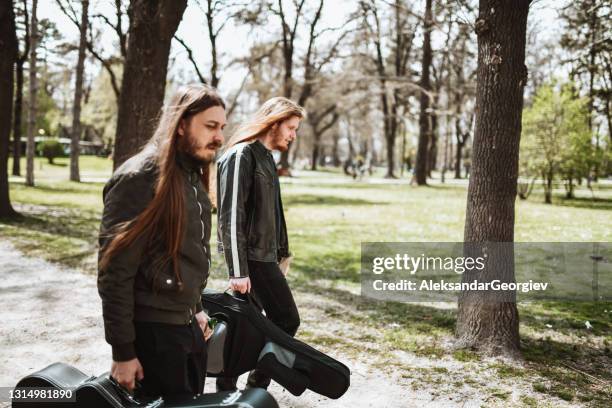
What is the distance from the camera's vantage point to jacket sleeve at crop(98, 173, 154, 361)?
205 centimetres

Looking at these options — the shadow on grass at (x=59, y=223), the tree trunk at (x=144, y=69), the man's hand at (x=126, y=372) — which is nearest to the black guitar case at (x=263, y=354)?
the man's hand at (x=126, y=372)

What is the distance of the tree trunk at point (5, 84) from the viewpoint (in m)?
11.7

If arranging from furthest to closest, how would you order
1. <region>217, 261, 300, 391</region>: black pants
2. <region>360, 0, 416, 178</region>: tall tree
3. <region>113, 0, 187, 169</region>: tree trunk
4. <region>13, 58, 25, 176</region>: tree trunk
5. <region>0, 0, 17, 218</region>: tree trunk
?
<region>360, 0, 416, 178</region>: tall tree, <region>13, 58, 25, 176</region>: tree trunk, <region>0, 0, 17, 218</region>: tree trunk, <region>113, 0, 187, 169</region>: tree trunk, <region>217, 261, 300, 391</region>: black pants

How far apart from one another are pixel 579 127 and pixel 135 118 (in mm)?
17341

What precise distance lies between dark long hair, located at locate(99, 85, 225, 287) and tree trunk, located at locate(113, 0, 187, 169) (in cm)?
644

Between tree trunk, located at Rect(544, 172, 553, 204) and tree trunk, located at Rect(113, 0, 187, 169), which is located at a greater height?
tree trunk, located at Rect(113, 0, 187, 169)

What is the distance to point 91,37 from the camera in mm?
27234

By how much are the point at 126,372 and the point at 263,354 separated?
682mm

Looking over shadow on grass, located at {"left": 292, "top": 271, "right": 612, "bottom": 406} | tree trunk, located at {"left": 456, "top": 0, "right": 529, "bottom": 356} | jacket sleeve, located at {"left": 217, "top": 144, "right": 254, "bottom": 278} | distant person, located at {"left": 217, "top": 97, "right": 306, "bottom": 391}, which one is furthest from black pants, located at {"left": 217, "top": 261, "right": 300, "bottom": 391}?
tree trunk, located at {"left": 456, "top": 0, "right": 529, "bottom": 356}

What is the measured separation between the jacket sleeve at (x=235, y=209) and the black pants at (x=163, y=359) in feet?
3.55

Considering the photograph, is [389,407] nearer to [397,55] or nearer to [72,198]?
[72,198]

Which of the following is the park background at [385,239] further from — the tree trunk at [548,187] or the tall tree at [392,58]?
the tall tree at [392,58]

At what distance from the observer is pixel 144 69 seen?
8.56 metres

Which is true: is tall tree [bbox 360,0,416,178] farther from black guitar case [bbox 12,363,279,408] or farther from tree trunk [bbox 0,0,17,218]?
black guitar case [bbox 12,363,279,408]
